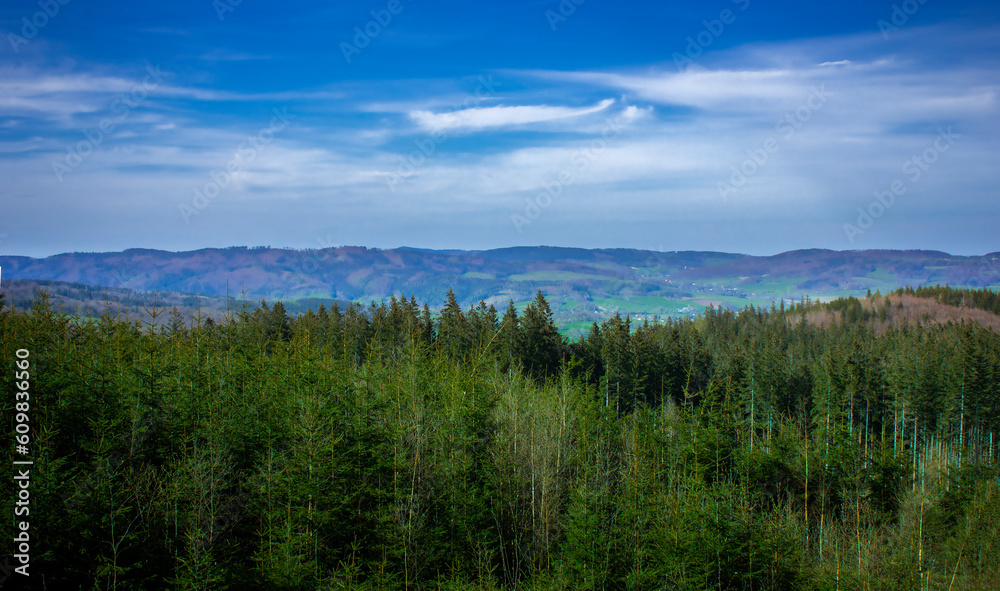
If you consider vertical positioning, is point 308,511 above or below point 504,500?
above

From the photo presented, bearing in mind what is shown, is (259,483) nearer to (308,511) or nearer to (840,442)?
(308,511)

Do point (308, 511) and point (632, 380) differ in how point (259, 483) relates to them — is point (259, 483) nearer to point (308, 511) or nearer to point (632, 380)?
point (308, 511)

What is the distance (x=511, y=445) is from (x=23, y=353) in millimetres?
17092

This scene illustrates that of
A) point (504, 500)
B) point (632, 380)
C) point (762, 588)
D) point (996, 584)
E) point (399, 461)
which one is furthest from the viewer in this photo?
point (632, 380)

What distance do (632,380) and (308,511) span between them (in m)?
48.1

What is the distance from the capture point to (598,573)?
17.4m

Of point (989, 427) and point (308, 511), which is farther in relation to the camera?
point (989, 427)

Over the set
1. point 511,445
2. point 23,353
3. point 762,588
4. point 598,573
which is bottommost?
point 762,588

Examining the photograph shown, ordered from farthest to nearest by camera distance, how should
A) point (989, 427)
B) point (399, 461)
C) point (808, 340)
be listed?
point (808, 340) → point (989, 427) → point (399, 461)

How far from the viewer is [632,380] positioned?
59.4 meters

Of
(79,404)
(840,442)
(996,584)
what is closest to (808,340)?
(840,442)

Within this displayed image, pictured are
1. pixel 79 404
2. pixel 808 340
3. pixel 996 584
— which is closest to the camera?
pixel 79 404

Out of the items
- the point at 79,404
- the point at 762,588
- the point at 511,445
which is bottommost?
the point at 762,588

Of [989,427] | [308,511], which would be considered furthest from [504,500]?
[989,427]
